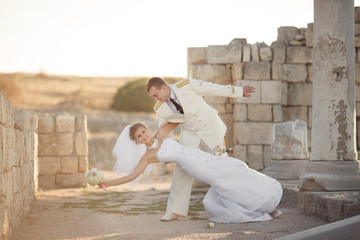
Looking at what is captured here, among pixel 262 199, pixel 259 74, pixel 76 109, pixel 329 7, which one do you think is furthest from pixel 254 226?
pixel 76 109

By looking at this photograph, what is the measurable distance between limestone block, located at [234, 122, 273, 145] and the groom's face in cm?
516

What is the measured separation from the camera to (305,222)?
6773mm

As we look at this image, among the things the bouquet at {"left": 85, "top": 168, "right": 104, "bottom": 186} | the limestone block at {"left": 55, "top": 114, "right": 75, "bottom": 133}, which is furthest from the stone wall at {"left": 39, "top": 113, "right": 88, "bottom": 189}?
the bouquet at {"left": 85, "top": 168, "right": 104, "bottom": 186}

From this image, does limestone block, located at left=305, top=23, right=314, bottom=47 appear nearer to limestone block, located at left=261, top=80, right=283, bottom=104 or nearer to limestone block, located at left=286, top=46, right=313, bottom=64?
limestone block, located at left=286, top=46, right=313, bottom=64

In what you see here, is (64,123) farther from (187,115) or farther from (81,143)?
(187,115)

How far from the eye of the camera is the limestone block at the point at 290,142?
9984 mm

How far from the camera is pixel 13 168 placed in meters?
6.59

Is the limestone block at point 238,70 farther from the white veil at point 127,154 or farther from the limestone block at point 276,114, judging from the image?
the white veil at point 127,154

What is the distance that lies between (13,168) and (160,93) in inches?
76.4

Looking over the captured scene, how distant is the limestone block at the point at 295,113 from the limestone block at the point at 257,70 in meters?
0.96

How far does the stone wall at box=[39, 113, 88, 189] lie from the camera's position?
487 inches

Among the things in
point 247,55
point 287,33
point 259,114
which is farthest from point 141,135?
point 287,33

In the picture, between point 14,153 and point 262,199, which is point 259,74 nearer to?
point 262,199

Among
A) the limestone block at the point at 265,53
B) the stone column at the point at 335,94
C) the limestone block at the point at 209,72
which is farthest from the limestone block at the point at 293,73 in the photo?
the stone column at the point at 335,94
